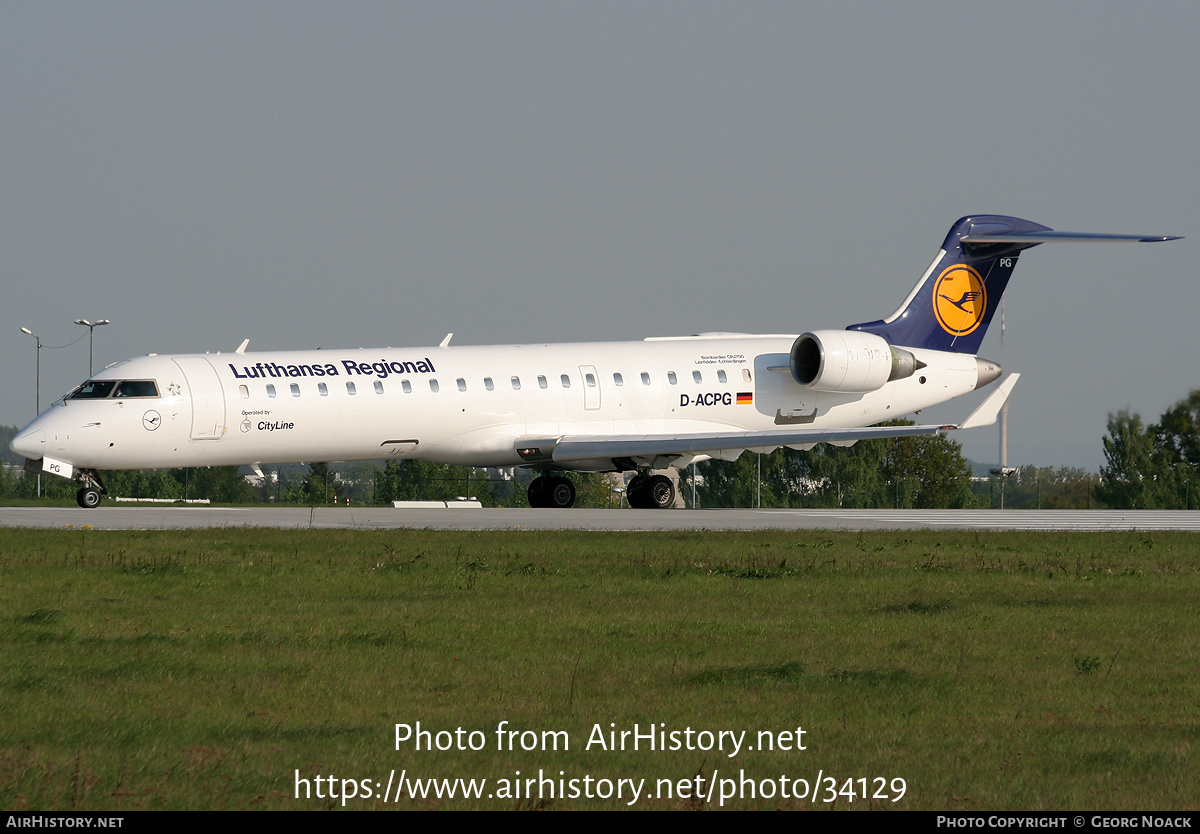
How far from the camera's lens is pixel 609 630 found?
1173 centimetres

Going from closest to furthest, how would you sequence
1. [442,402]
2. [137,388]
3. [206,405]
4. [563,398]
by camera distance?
[137,388], [206,405], [442,402], [563,398]

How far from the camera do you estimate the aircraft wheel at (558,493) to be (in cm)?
3212

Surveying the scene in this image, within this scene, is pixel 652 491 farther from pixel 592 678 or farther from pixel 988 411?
pixel 592 678

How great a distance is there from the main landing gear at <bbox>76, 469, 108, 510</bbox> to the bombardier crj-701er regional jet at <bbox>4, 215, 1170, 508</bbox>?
0.15 ft

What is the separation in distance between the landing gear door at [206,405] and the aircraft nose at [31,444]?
277 cm

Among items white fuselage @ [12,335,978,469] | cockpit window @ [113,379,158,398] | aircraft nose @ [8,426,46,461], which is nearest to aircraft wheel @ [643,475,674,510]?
white fuselage @ [12,335,978,469]

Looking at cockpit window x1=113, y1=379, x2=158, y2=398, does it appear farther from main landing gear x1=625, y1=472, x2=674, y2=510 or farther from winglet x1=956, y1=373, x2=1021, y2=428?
winglet x1=956, y1=373, x2=1021, y2=428

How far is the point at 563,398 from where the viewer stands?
98.8 ft

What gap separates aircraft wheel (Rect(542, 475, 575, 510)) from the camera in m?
32.1

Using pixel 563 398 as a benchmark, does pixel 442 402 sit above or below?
below

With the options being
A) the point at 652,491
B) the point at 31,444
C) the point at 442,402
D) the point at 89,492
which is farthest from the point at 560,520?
the point at 31,444

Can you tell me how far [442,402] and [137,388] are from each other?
6167mm

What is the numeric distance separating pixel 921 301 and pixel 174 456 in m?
19.1

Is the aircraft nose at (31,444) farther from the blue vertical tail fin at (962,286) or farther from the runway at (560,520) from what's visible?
the blue vertical tail fin at (962,286)
